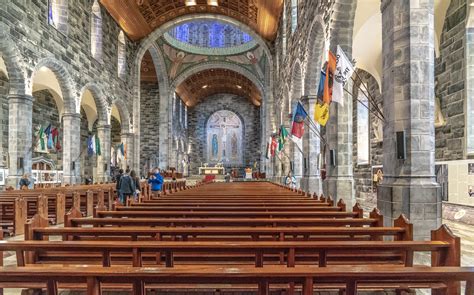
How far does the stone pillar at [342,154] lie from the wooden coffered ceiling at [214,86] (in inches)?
924

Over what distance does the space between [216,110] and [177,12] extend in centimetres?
1736

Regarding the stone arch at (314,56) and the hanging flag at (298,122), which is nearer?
the hanging flag at (298,122)

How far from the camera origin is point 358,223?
12.0 feet

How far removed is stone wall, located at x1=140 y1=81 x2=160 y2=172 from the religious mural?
389 inches

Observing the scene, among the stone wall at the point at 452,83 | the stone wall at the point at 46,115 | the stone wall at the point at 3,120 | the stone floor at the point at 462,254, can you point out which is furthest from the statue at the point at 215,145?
the stone floor at the point at 462,254

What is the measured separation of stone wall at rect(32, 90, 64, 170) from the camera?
1711cm

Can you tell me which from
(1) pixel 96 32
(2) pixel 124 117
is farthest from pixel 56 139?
(1) pixel 96 32

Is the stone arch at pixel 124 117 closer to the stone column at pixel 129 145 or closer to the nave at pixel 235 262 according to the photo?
the stone column at pixel 129 145

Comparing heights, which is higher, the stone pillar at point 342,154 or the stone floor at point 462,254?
the stone pillar at point 342,154

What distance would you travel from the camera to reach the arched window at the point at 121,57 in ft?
67.1

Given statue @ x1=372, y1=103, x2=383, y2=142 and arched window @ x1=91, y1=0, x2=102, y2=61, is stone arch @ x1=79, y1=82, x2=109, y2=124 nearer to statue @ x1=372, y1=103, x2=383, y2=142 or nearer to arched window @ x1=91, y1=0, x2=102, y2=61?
arched window @ x1=91, y1=0, x2=102, y2=61

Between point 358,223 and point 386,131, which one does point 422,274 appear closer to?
point 358,223

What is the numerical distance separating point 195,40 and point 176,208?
2568 cm

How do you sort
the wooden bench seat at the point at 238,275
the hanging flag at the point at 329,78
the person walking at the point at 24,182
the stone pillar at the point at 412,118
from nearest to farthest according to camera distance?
the wooden bench seat at the point at 238,275
the stone pillar at the point at 412,118
the hanging flag at the point at 329,78
the person walking at the point at 24,182
